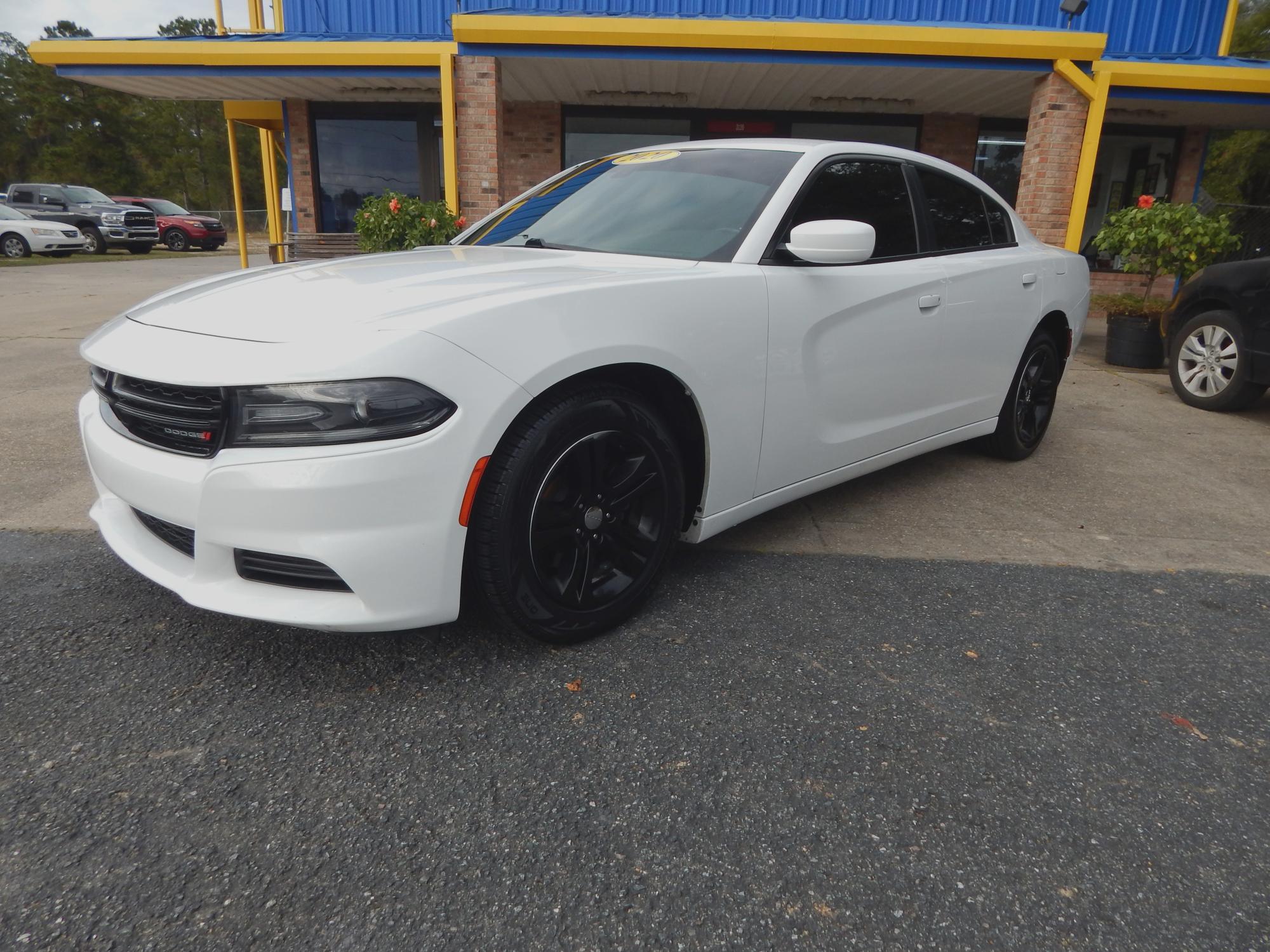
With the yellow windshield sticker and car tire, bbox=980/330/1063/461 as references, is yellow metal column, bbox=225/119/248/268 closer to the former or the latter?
the yellow windshield sticker

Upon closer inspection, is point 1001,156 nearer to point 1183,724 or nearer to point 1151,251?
point 1151,251

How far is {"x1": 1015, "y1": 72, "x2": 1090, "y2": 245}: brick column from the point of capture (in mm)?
8969

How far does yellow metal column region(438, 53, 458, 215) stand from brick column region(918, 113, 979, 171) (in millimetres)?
7134

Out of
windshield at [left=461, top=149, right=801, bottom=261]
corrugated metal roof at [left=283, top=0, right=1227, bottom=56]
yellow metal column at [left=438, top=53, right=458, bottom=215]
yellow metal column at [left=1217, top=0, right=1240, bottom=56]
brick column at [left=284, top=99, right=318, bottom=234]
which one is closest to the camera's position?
windshield at [left=461, top=149, right=801, bottom=261]

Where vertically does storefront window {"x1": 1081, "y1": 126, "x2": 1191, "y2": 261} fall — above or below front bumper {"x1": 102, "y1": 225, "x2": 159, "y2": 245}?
above

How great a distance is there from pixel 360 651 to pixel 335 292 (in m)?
1.01

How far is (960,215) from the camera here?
152 inches

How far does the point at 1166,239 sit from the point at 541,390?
7625mm

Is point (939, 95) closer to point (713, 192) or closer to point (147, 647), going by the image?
point (713, 192)

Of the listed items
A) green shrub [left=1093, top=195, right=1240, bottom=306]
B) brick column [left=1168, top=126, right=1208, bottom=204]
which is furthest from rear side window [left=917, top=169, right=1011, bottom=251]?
brick column [left=1168, top=126, right=1208, bottom=204]

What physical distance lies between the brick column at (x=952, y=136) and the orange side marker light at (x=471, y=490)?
12326mm

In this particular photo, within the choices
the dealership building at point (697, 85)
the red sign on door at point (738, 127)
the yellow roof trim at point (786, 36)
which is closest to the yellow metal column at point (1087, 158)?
the dealership building at point (697, 85)

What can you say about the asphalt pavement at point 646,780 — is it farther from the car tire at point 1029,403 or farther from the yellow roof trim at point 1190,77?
the yellow roof trim at point 1190,77

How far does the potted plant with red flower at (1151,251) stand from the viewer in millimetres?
7594
